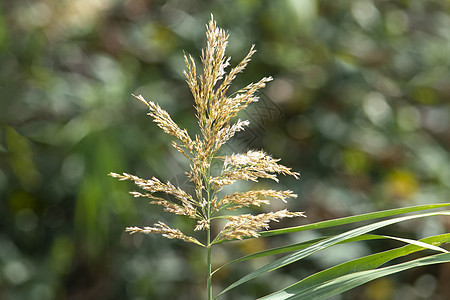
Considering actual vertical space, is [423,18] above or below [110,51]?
above

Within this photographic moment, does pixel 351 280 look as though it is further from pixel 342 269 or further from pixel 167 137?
pixel 167 137

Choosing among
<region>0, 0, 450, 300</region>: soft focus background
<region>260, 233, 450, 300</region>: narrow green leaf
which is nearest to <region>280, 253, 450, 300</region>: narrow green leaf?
<region>260, 233, 450, 300</region>: narrow green leaf

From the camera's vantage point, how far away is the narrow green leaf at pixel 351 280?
0.44m

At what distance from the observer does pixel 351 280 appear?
45cm

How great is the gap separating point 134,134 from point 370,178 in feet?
2.84

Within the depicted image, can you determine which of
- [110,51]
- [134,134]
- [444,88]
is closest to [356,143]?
[444,88]

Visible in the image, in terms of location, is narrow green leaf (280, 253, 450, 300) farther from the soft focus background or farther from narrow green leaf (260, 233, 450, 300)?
the soft focus background

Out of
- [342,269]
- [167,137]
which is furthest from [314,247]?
[167,137]

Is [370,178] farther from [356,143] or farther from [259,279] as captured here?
[259,279]

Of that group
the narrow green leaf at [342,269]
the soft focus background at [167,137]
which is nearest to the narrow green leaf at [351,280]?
the narrow green leaf at [342,269]

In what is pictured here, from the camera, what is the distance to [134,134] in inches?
70.9

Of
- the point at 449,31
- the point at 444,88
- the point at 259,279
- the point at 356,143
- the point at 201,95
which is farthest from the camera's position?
the point at 449,31

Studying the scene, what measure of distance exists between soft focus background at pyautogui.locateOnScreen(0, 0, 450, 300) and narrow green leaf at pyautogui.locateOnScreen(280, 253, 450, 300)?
1093 millimetres

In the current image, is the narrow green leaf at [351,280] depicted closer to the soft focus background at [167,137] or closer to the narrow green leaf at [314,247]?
the narrow green leaf at [314,247]
